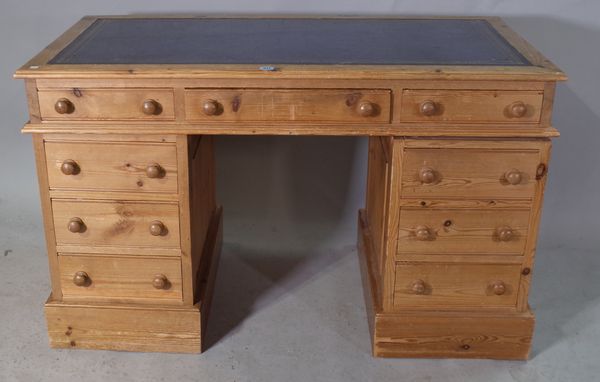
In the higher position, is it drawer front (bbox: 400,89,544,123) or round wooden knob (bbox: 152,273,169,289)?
drawer front (bbox: 400,89,544,123)

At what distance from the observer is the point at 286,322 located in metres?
2.60

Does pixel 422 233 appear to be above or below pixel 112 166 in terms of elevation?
below

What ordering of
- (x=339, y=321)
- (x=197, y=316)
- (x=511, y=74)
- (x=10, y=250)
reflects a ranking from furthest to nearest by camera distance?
(x=10, y=250) → (x=339, y=321) → (x=197, y=316) → (x=511, y=74)

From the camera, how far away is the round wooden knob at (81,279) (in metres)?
2.35

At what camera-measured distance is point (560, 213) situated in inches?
122

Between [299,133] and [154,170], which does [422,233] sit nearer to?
[299,133]

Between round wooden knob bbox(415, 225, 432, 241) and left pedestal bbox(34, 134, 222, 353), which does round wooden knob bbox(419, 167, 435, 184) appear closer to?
round wooden knob bbox(415, 225, 432, 241)

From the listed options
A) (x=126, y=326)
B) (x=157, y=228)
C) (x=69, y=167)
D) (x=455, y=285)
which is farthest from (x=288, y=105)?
(x=126, y=326)

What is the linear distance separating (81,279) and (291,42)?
0.96 metres

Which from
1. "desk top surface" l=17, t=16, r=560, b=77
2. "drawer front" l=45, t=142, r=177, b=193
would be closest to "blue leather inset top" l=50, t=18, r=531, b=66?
"desk top surface" l=17, t=16, r=560, b=77

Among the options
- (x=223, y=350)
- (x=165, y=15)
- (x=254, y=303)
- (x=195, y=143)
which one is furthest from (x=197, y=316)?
(x=165, y=15)

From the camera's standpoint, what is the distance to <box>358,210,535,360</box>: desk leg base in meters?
2.37

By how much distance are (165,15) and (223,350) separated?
3.97 feet

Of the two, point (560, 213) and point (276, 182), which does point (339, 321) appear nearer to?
point (276, 182)
